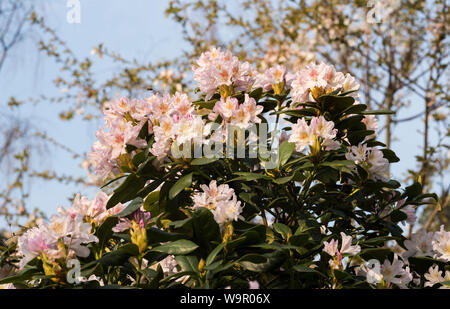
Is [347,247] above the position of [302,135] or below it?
below

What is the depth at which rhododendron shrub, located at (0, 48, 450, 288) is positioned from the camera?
131 centimetres

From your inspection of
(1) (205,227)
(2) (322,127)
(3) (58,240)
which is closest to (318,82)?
(2) (322,127)

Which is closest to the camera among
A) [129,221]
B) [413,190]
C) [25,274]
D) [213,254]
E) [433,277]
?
[213,254]

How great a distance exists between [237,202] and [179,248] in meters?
0.25

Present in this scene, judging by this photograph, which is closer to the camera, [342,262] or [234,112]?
[342,262]

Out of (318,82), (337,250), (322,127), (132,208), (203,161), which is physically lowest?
(337,250)

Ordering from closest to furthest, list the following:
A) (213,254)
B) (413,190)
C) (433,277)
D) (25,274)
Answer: (213,254) → (25,274) → (433,277) → (413,190)

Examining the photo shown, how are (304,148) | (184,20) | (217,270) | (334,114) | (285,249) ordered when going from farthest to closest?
(184,20) < (334,114) < (304,148) < (285,249) < (217,270)

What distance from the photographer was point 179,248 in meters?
1.26

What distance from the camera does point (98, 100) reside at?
17.4ft

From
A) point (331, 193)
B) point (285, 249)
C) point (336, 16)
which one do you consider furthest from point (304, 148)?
point (336, 16)

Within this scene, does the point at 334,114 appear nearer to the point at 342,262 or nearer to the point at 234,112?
the point at 234,112

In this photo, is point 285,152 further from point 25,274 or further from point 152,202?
point 25,274

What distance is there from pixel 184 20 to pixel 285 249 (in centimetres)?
373
